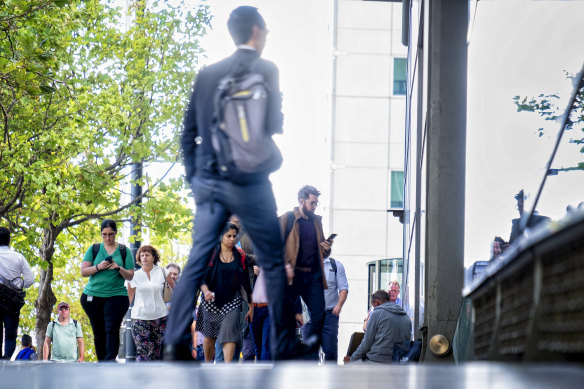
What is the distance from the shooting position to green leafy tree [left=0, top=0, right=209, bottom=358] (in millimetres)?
20812

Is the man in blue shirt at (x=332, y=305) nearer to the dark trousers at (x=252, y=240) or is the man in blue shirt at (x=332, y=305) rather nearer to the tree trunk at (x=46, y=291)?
the dark trousers at (x=252, y=240)

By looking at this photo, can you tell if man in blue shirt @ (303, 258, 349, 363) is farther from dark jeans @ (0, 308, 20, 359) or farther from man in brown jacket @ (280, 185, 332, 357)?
dark jeans @ (0, 308, 20, 359)

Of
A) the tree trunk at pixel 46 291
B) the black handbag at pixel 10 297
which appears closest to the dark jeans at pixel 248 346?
the black handbag at pixel 10 297

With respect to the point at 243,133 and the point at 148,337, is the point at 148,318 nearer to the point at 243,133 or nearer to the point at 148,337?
the point at 148,337

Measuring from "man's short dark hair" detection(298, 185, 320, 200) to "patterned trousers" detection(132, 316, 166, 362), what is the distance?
3096mm

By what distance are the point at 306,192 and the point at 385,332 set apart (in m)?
3.49

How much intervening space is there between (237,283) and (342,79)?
103 ft

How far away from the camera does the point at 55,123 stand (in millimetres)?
20875

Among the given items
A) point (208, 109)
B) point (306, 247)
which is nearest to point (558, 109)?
point (208, 109)

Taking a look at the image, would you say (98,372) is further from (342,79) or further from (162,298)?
(342,79)

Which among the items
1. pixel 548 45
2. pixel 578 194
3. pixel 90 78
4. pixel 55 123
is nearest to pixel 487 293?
pixel 578 194

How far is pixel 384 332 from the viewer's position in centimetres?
1087

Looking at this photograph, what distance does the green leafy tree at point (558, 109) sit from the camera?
11.9 feet

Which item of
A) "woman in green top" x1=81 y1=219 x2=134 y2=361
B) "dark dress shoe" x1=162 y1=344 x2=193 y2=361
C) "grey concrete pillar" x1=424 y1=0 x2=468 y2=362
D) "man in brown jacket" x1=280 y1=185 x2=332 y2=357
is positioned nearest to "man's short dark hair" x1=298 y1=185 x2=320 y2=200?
"man in brown jacket" x1=280 y1=185 x2=332 y2=357
